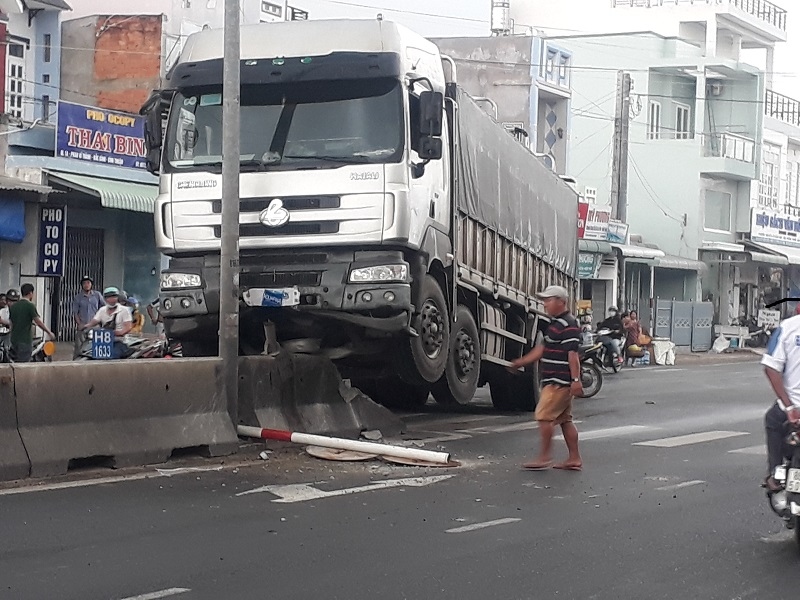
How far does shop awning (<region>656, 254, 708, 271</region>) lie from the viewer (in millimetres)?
45303

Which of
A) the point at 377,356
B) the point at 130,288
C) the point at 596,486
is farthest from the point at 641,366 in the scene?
the point at 596,486

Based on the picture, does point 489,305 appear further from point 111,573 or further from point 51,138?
point 51,138

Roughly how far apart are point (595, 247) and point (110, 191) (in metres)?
21.4

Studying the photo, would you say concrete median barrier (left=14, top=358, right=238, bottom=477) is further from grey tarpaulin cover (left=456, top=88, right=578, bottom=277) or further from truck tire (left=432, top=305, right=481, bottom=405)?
grey tarpaulin cover (left=456, top=88, right=578, bottom=277)

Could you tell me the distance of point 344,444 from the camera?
1127cm

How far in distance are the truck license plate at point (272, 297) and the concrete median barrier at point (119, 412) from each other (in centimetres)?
102

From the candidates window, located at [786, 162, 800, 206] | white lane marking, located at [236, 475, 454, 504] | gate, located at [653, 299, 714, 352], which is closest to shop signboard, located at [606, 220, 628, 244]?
gate, located at [653, 299, 714, 352]

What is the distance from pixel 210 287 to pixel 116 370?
89.4 inches

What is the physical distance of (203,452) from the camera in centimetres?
1128

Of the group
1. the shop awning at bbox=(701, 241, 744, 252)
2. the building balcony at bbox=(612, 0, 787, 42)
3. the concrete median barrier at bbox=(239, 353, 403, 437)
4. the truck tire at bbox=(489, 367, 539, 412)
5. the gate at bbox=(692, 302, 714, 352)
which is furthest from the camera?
the building balcony at bbox=(612, 0, 787, 42)

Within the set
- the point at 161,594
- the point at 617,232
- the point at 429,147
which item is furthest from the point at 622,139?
the point at 161,594

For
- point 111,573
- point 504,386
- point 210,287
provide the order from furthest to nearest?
point 504,386
point 210,287
point 111,573

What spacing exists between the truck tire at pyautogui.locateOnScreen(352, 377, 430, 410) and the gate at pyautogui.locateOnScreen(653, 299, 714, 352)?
25.3 m

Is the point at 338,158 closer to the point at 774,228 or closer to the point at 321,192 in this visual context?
the point at 321,192
